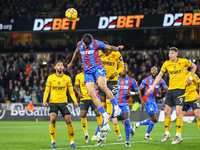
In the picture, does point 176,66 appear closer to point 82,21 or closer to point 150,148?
point 150,148

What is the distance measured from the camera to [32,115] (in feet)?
81.2

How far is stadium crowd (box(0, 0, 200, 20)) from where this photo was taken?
2950 centimetres

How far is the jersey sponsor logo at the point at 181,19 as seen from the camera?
2741 centimetres

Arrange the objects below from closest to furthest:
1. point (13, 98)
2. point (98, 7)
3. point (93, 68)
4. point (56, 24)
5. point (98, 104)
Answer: point (98, 104), point (93, 68), point (13, 98), point (56, 24), point (98, 7)

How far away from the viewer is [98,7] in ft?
104

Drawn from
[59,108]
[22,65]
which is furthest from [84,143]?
[22,65]

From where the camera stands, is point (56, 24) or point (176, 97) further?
point (56, 24)

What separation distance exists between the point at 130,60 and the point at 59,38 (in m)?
9.86

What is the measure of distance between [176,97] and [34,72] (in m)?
20.1

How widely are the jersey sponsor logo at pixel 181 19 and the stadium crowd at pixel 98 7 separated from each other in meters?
0.68

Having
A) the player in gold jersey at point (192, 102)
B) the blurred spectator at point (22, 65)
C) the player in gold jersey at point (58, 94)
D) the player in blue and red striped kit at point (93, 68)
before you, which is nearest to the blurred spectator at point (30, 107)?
the blurred spectator at point (22, 65)

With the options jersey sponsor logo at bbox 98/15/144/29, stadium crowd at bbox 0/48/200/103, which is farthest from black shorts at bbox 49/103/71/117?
jersey sponsor logo at bbox 98/15/144/29

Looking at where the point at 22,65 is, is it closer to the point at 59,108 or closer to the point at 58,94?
the point at 58,94

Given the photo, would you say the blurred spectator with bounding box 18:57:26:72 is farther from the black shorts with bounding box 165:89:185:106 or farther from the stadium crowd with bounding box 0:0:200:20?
the black shorts with bounding box 165:89:185:106
